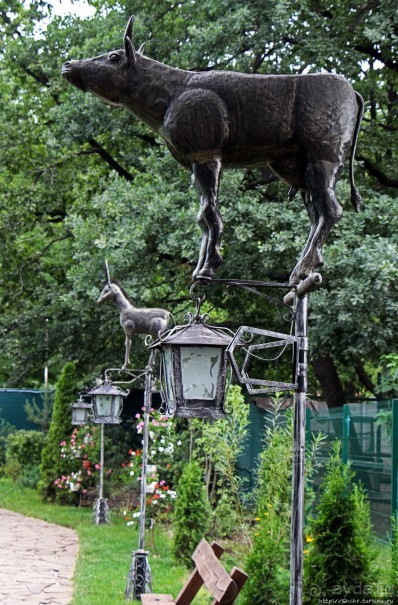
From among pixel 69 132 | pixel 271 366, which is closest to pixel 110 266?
pixel 69 132

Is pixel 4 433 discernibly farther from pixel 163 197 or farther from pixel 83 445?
pixel 163 197

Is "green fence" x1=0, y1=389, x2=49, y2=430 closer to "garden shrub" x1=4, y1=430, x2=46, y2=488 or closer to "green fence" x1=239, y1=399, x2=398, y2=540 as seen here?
"garden shrub" x1=4, y1=430, x2=46, y2=488

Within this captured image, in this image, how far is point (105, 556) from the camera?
1040cm

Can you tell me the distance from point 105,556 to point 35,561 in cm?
93

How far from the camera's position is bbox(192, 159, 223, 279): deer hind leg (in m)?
2.80

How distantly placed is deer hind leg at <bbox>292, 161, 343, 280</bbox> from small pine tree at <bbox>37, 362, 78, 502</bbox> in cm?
1372

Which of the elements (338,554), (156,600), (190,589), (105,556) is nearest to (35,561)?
(105,556)

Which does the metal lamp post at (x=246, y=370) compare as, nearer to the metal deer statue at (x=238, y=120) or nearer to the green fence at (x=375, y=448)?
the metal deer statue at (x=238, y=120)

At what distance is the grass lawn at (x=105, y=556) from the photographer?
8.29 m

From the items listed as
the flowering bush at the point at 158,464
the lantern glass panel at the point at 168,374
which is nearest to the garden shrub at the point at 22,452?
the flowering bush at the point at 158,464

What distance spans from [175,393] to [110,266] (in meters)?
9.14

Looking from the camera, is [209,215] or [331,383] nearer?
[209,215]

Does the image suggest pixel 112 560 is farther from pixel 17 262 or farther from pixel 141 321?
pixel 17 262

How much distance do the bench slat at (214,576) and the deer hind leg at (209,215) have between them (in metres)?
2.69
